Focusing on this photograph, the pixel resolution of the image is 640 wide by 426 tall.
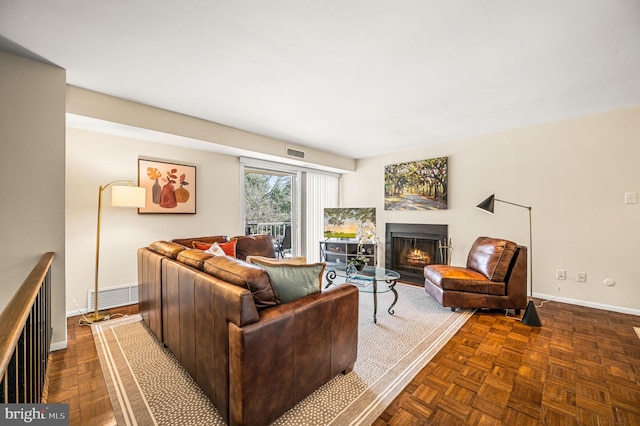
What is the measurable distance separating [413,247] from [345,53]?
3727mm

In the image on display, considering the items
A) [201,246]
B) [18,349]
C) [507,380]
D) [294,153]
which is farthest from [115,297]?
[507,380]

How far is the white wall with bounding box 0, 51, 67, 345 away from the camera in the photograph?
2014 millimetres

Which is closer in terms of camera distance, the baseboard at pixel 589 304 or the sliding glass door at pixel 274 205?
the baseboard at pixel 589 304

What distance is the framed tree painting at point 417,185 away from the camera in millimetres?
4457

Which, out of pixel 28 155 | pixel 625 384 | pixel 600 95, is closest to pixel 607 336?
pixel 625 384

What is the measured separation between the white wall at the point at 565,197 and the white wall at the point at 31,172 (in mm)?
4919

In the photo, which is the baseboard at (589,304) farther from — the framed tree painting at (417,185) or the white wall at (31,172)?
the white wall at (31,172)

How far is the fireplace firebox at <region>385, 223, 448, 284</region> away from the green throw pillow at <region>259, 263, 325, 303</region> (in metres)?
3.34

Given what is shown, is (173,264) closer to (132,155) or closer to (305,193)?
(132,155)

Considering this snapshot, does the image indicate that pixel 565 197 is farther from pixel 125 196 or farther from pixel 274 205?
pixel 125 196

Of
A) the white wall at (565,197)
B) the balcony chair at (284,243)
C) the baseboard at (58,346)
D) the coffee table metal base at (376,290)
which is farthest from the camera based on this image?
the balcony chair at (284,243)

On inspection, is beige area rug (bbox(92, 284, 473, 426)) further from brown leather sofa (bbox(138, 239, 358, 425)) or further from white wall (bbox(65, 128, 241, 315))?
white wall (bbox(65, 128, 241, 315))

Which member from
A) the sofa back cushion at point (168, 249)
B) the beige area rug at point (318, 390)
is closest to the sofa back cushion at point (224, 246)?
the sofa back cushion at point (168, 249)

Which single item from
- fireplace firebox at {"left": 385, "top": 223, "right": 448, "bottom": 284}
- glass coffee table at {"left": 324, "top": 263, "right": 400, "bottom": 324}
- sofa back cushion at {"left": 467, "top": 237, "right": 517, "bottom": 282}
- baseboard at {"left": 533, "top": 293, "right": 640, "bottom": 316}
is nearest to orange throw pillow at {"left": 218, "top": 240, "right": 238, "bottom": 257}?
glass coffee table at {"left": 324, "top": 263, "right": 400, "bottom": 324}
